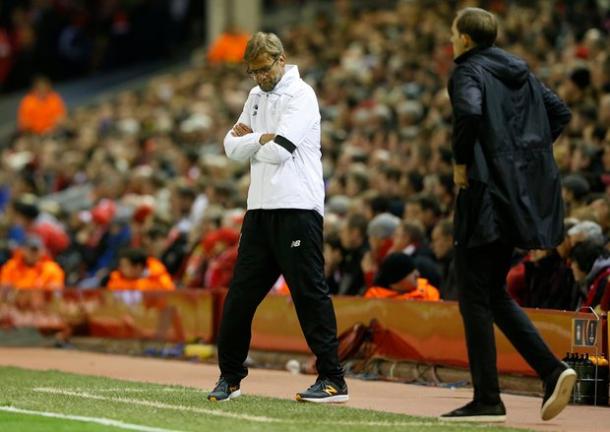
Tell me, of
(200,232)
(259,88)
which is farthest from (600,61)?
(259,88)

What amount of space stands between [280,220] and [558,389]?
207cm

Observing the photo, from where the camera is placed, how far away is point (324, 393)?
9.12 m

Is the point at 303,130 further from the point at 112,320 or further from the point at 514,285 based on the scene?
the point at 112,320

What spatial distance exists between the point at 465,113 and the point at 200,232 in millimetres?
9015

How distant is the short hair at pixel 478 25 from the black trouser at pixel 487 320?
1117 mm

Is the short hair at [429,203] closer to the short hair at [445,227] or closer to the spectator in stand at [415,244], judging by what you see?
the spectator in stand at [415,244]

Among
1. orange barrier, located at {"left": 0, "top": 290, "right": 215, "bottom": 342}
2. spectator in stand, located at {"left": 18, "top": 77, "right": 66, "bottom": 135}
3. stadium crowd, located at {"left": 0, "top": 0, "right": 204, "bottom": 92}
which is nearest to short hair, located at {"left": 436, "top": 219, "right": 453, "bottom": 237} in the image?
orange barrier, located at {"left": 0, "top": 290, "right": 215, "bottom": 342}

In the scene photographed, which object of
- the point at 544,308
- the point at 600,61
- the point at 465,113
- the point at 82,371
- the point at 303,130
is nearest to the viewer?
Answer: the point at 465,113

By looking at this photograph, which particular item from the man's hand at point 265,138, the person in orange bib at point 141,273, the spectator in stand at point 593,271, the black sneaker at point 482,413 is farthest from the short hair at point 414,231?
the black sneaker at point 482,413

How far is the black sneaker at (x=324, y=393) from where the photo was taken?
29.9 feet

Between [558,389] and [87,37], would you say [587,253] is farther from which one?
[87,37]

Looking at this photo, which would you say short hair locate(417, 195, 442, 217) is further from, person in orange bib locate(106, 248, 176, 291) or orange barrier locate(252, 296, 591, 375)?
person in orange bib locate(106, 248, 176, 291)

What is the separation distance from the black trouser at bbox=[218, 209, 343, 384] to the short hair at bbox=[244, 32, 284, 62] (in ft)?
3.12

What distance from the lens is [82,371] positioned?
40.4 ft
